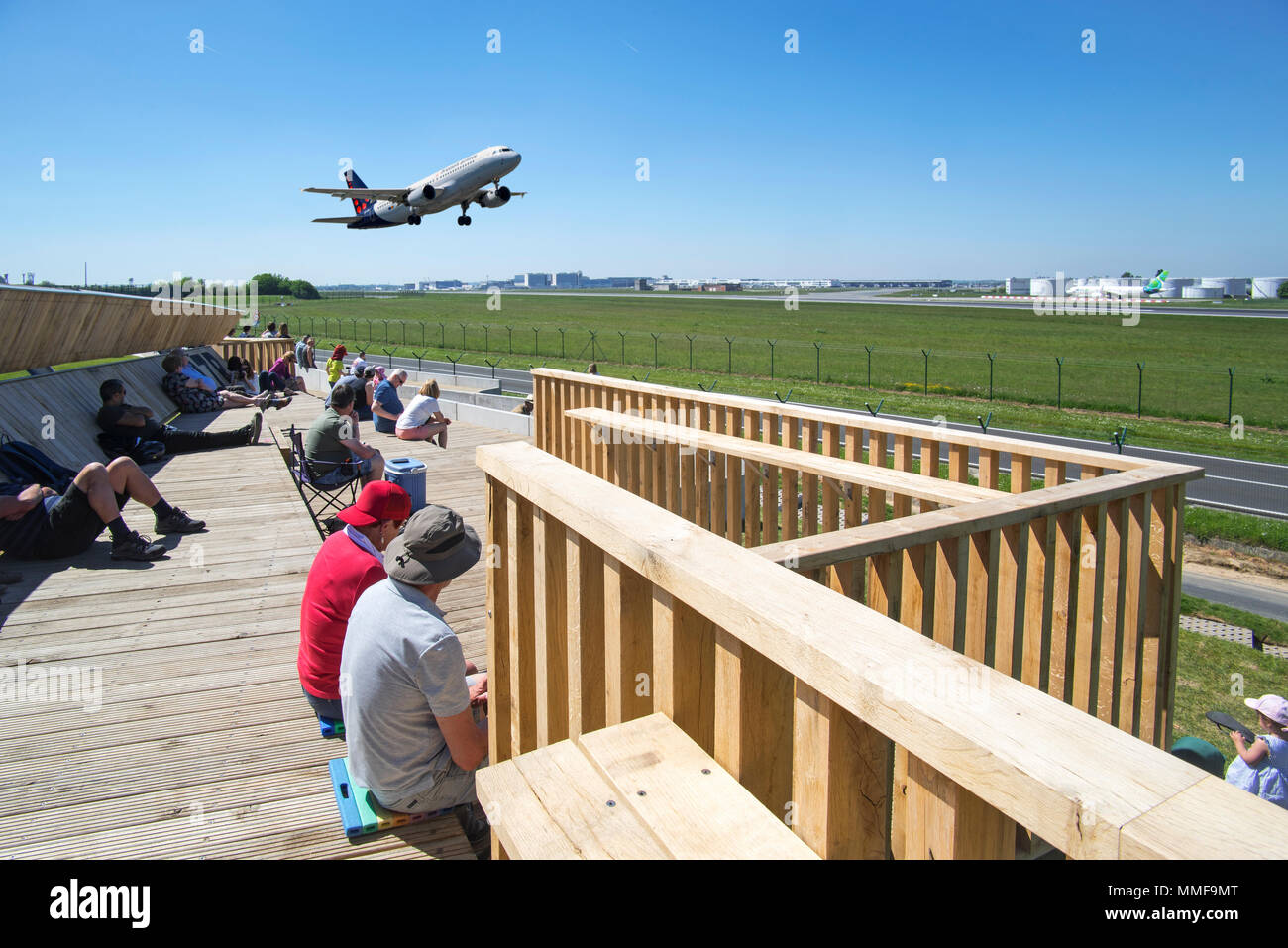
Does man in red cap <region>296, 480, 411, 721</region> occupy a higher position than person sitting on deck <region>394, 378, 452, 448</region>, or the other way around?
person sitting on deck <region>394, 378, 452, 448</region>

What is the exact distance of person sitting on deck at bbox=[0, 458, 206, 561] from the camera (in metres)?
6.09

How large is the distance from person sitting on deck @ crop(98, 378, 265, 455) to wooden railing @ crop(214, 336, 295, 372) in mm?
14252

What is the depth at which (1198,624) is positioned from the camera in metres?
9.93

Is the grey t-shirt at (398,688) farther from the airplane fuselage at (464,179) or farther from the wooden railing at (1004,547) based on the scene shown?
the airplane fuselage at (464,179)

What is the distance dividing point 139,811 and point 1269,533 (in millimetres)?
15388

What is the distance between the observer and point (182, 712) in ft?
13.5

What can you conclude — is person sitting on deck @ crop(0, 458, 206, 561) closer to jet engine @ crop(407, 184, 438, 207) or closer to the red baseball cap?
the red baseball cap

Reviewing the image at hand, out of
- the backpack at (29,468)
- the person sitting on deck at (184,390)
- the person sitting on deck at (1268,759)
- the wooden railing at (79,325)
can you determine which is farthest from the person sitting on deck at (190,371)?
the person sitting on deck at (1268,759)

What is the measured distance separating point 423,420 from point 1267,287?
647 ft

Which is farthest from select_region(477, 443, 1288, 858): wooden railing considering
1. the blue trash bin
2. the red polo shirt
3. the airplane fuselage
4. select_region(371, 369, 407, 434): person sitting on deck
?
the airplane fuselage

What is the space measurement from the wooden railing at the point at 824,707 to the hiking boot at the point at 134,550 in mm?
5099

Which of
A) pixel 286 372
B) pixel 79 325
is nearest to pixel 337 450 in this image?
pixel 79 325

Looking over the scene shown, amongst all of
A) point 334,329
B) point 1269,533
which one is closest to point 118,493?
point 1269,533
